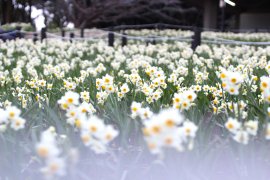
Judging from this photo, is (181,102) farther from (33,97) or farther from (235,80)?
(33,97)

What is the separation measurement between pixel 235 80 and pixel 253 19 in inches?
1197

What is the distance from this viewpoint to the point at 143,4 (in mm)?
25109

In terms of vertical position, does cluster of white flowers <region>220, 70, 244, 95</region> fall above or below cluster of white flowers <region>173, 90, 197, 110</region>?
above

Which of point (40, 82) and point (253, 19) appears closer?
point (40, 82)

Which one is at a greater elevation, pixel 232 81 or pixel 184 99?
pixel 232 81

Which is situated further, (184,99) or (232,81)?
(184,99)

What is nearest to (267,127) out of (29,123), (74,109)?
(74,109)

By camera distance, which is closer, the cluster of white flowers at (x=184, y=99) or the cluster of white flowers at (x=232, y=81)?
the cluster of white flowers at (x=232, y=81)

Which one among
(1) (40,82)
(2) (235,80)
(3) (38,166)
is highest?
(2) (235,80)

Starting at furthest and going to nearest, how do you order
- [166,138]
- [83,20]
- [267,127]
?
[83,20], [267,127], [166,138]

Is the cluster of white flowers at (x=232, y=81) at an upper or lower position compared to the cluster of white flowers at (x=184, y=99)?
upper

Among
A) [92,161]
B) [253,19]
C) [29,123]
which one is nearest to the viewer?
[92,161]

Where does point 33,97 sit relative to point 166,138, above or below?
below

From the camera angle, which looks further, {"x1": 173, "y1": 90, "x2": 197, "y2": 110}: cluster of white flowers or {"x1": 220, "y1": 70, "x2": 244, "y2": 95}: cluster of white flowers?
{"x1": 173, "y1": 90, "x2": 197, "y2": 110}: cluster of white flowers
